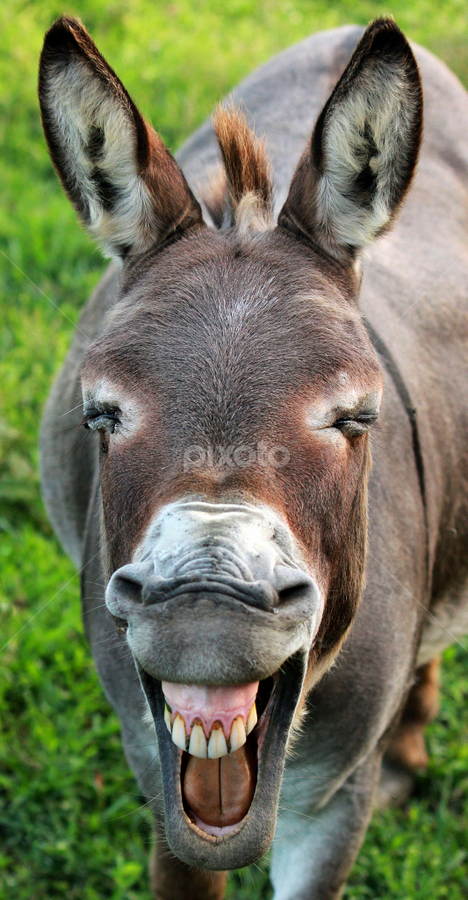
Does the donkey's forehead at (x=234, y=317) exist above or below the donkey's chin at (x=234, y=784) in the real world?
above

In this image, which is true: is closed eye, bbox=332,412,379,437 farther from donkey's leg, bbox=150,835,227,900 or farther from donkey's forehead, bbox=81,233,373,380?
donkey's leg, bbox=150,835,227,900

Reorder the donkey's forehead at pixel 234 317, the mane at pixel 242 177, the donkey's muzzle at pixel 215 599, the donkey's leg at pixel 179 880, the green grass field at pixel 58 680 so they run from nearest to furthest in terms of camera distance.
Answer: the donkey's muzzle at pixel 215 599
the donkey's forehead at pixel 234 317
the mane at pixel 242 177
the donkey's leg at pixel 179 880
the green grass field at pixel 58 680

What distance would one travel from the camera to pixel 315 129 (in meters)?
2.55

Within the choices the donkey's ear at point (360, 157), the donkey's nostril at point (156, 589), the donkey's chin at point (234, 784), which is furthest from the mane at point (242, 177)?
the donkey's chin at point (234, 784)

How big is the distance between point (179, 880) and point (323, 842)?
0.53 metres

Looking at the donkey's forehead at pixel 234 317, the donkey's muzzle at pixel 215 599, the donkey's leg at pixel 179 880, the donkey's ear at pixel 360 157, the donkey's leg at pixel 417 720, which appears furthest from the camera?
the donkey's leg at pixel 417 720

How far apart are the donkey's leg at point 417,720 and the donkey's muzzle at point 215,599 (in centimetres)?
262

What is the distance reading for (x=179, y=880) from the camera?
10.4 feet

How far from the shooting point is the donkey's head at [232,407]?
1.88 m

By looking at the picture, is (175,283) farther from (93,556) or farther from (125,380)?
Answer: (93,556)

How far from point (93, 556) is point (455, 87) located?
3.68 m

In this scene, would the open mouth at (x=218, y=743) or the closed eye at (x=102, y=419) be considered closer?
the open mouth at (x=218, y=743)

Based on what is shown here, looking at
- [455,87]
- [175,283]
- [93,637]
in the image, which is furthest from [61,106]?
[455,87]

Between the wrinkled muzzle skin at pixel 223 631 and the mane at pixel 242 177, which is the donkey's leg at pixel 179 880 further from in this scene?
the mane at pixel 242 177
